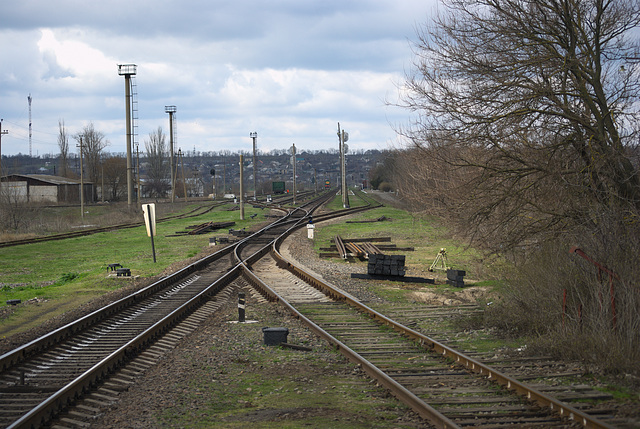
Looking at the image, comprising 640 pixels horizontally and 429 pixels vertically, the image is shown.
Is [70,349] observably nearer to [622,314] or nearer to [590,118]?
[622,314]

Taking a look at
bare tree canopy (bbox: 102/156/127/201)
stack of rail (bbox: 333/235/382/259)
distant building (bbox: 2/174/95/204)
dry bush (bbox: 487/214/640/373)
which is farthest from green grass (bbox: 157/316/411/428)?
bare tree canopy (bbox: 102/156/127/201)

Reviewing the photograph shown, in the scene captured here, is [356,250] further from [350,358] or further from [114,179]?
[114,179]

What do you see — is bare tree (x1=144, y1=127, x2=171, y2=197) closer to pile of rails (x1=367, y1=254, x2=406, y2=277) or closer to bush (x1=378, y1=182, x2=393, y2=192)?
bush (x1=378, y1=182, x2=393, y2=192)

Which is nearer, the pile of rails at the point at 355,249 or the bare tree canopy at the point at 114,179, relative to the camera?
the pile of rails at the point at 355,249

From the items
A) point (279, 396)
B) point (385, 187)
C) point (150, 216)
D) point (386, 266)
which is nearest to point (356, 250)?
point (386, 266)

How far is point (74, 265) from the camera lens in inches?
1098

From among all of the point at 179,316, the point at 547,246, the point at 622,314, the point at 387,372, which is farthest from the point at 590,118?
the point at 179,316

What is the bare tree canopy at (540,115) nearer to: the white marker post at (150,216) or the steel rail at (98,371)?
the steel rail at (98,371)

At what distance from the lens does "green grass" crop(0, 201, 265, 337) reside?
16438 mm

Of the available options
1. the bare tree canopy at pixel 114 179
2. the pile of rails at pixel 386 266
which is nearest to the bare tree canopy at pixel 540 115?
the pile of rails at pixel 386 266

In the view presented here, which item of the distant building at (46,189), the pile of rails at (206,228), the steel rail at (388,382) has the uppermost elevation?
the distant building at (46,189)

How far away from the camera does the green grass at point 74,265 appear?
1644 centimetres

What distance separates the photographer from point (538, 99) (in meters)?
12.1

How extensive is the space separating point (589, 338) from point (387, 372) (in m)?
2.89
